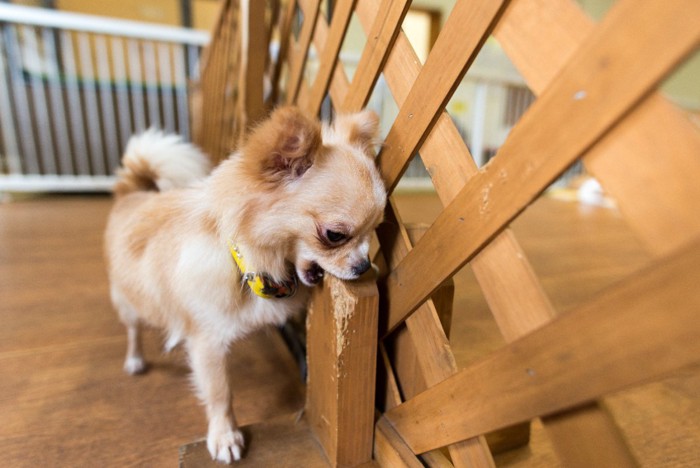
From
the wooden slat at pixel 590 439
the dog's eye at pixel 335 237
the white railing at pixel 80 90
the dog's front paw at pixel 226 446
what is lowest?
the white railing at pixel 80 90

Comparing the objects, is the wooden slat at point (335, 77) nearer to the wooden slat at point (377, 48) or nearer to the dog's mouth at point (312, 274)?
the wooden slat at point (377, 48)

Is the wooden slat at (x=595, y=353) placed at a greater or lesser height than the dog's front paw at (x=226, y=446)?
greater

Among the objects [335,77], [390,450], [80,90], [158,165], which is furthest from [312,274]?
[80,90]

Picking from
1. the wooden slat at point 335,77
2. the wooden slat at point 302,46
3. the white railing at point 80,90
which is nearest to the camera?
the wooden slat at point 335,77

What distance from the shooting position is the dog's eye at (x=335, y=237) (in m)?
0.81

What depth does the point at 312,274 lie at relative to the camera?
2.97ft

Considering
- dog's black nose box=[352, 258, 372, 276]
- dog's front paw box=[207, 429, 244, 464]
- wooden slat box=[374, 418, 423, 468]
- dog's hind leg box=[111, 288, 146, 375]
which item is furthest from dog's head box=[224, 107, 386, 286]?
dog's hind leg box=[111, 288, 146, 375]

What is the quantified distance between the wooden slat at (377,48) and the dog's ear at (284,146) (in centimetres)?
21

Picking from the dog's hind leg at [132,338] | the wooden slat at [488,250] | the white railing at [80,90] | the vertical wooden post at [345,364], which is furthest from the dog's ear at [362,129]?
the white railing at [80,90]

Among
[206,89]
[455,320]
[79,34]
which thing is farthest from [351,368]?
[79,34]

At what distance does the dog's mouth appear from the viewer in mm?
901

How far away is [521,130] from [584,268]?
221cm

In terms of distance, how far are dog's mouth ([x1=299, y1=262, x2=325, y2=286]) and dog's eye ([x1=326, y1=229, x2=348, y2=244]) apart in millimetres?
111

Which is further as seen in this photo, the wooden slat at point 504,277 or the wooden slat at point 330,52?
the wooden slat at point 330,52
